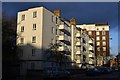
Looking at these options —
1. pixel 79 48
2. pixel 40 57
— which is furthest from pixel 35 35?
pixel 79 48

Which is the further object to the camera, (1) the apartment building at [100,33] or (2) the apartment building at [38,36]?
(1) the apartment building at [100,33]

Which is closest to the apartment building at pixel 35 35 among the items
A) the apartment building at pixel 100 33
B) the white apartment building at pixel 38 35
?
the white apartment building at pixel 38 35

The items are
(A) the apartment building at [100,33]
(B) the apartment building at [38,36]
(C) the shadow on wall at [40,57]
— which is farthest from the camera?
(A) the apartment building at [100,33]

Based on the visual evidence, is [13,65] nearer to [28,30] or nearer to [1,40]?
[1,40]

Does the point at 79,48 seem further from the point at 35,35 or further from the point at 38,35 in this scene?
the point at 38,35

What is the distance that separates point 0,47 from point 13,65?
4.85 meters

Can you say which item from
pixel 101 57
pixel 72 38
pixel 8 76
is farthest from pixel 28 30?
pixel 101 57

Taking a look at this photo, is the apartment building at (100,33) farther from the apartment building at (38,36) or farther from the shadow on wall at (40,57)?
the shadow on wall at (40,57)

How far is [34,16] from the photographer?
5431 centimetres

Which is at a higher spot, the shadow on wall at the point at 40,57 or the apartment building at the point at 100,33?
the apartment building at the point at 100,33

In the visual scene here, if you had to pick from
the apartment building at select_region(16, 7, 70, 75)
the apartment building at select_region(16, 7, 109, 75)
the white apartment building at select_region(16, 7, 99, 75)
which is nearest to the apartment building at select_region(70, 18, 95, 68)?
the apartment building at select_region(16, 7, 109, 75)

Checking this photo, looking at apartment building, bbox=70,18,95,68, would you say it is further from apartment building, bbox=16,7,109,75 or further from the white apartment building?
the white apartment building

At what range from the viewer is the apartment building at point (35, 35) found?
171 feet

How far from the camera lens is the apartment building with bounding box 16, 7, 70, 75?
171 ft
